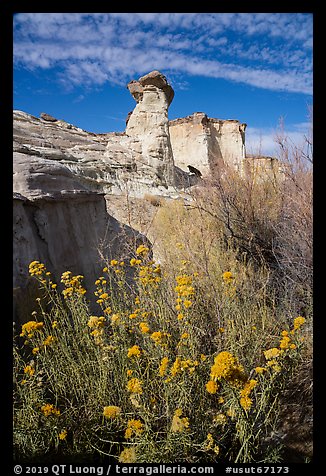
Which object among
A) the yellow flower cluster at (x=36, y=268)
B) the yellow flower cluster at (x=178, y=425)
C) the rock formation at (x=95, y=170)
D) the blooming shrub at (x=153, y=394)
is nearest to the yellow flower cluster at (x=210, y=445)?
the blooming shrub at (x=153, y=394)

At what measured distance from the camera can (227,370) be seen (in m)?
1.27

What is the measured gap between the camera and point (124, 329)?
2117 mm

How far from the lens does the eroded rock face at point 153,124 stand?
1438cm

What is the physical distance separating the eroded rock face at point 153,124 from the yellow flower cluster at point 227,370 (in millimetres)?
13106

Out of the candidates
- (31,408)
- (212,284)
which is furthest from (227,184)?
(31,408)

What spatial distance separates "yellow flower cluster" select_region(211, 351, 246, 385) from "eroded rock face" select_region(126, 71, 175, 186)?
13106 millimetres

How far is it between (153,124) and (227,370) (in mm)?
15149

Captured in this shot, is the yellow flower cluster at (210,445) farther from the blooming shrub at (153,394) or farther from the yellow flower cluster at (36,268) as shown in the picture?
the yellow flower cluster at (36,268)

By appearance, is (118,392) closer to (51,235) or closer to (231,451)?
(231,451)

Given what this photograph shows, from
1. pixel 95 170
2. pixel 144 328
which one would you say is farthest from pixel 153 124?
pixel 144 328

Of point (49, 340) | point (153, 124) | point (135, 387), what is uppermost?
point (153, 124)

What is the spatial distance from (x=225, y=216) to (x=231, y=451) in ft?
10.6

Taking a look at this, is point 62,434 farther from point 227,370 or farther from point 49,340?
point 227,370

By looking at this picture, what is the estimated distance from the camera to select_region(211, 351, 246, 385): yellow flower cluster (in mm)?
1265
